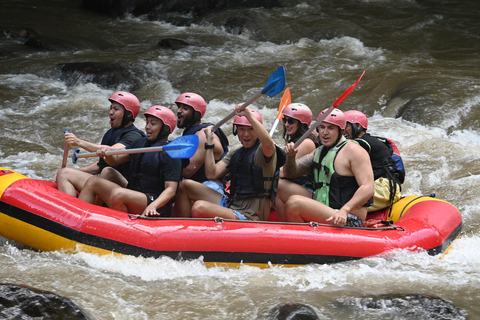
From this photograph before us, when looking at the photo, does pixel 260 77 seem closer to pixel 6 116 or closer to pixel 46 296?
pixel 6 116

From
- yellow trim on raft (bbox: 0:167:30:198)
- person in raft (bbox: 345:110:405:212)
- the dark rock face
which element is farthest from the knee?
the dark rock face

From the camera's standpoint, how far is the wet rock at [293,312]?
148 inches

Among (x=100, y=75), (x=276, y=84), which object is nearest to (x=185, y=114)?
(x=276, y=84)

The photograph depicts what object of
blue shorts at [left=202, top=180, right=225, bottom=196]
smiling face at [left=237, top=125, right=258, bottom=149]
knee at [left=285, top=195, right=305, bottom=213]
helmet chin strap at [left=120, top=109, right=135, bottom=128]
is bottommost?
blue shorts at [left=202, top=180, right=225, bottom=196]

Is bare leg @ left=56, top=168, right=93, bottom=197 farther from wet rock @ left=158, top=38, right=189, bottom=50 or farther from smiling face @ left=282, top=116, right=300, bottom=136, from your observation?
wet rock @ left=158, top=38, right=189, bottom=50

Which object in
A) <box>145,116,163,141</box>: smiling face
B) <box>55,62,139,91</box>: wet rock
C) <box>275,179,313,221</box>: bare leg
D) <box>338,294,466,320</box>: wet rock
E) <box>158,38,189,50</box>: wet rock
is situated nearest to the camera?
<box>338,294,466,320</box>: wet rock

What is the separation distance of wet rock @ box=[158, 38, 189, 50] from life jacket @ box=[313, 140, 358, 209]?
854 cm

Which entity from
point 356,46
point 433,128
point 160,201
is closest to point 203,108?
point 160,201

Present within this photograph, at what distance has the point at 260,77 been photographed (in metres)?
10.9

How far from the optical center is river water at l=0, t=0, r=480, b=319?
4156mm

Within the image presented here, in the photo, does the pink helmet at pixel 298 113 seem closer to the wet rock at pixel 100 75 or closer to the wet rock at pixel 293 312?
the wet rock at pixel 293 312

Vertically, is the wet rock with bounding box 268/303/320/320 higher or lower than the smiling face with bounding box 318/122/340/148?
lower

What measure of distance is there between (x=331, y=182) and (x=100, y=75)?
23.0ft

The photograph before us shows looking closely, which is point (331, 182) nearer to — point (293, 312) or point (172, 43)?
point (293, 312)
